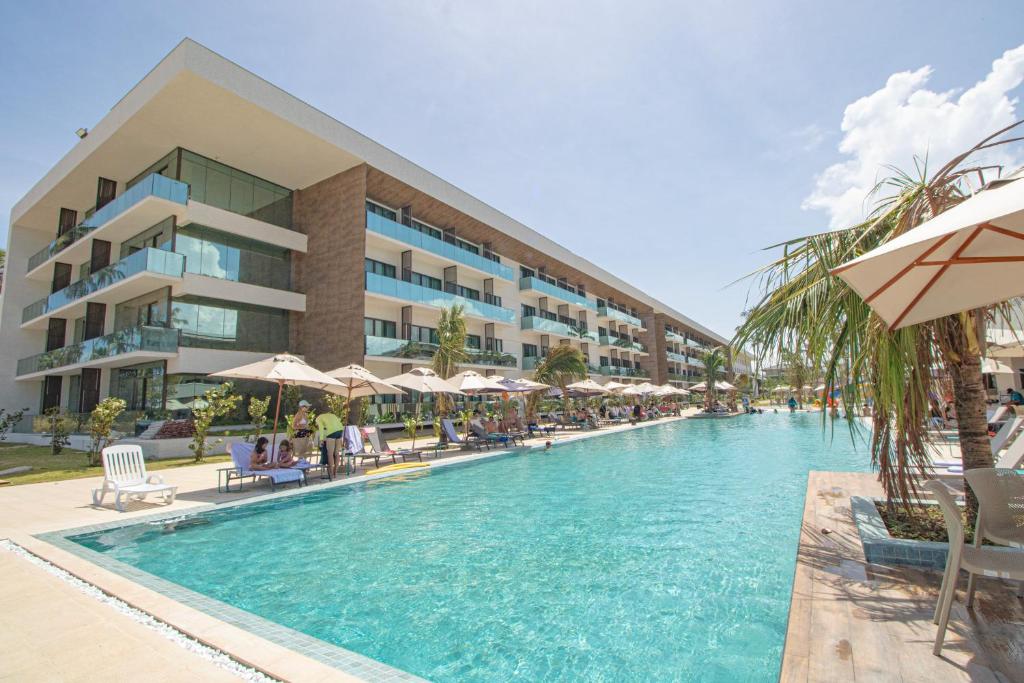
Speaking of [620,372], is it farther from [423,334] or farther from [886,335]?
[886,335]

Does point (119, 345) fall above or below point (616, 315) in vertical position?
below

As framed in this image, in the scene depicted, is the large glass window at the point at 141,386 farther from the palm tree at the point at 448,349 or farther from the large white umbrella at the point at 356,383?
the palm tree at the point at 448,349

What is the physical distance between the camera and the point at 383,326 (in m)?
24.1

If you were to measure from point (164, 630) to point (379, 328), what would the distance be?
68.9 feet

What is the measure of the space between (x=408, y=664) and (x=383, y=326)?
2176cm

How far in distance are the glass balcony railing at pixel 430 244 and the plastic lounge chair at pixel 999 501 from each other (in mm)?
22126

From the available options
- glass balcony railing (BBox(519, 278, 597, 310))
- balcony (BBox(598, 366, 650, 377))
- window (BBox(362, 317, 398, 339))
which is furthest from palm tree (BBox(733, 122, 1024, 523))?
balcony (BBox(598, 366, 650, 377))

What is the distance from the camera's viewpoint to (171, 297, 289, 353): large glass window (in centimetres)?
1858

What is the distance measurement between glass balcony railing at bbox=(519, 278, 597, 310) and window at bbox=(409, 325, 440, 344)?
9630 mm

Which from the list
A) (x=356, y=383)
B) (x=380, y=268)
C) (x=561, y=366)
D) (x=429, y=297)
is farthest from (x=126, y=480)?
(x=561, y=366)

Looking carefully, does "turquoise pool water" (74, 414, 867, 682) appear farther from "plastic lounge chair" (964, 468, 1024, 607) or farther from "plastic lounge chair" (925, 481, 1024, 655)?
"plastic lounge chair" (964, 468, 1024, 607)

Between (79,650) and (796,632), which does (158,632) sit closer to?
(79,650)

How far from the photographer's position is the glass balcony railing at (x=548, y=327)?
33469 millimetres

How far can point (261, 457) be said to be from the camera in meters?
9.75
